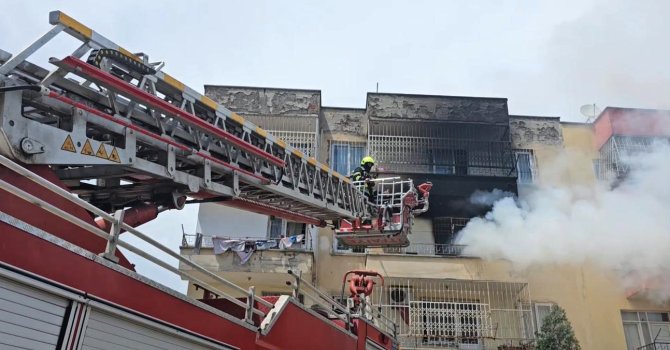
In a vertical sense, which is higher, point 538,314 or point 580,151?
point 580,151

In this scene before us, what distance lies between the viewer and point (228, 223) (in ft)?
59.7

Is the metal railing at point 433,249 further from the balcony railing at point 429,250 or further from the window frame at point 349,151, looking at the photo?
the window frame at point 349,151

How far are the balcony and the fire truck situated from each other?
8204 millimetres

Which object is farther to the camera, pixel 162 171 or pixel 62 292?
pixel 162 171

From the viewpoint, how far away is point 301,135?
765 inches

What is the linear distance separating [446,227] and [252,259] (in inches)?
264

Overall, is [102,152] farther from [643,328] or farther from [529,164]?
[643,328]

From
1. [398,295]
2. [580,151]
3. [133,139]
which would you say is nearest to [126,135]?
[133,139]

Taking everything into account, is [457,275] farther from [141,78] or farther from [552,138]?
[141,78]

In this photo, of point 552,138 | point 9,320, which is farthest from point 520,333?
point 9,320

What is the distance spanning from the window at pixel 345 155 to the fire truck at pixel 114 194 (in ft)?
38.5

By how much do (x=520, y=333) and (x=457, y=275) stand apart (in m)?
2.54

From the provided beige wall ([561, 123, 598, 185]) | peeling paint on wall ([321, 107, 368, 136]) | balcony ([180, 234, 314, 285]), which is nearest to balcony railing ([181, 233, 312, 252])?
balcony ([180, 234, 314, 285])

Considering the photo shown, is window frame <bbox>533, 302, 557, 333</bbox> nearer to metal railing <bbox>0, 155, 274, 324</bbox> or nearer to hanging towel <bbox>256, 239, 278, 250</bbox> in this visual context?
hanging towel <bbox>256, 239, 278, 250</bbox>
